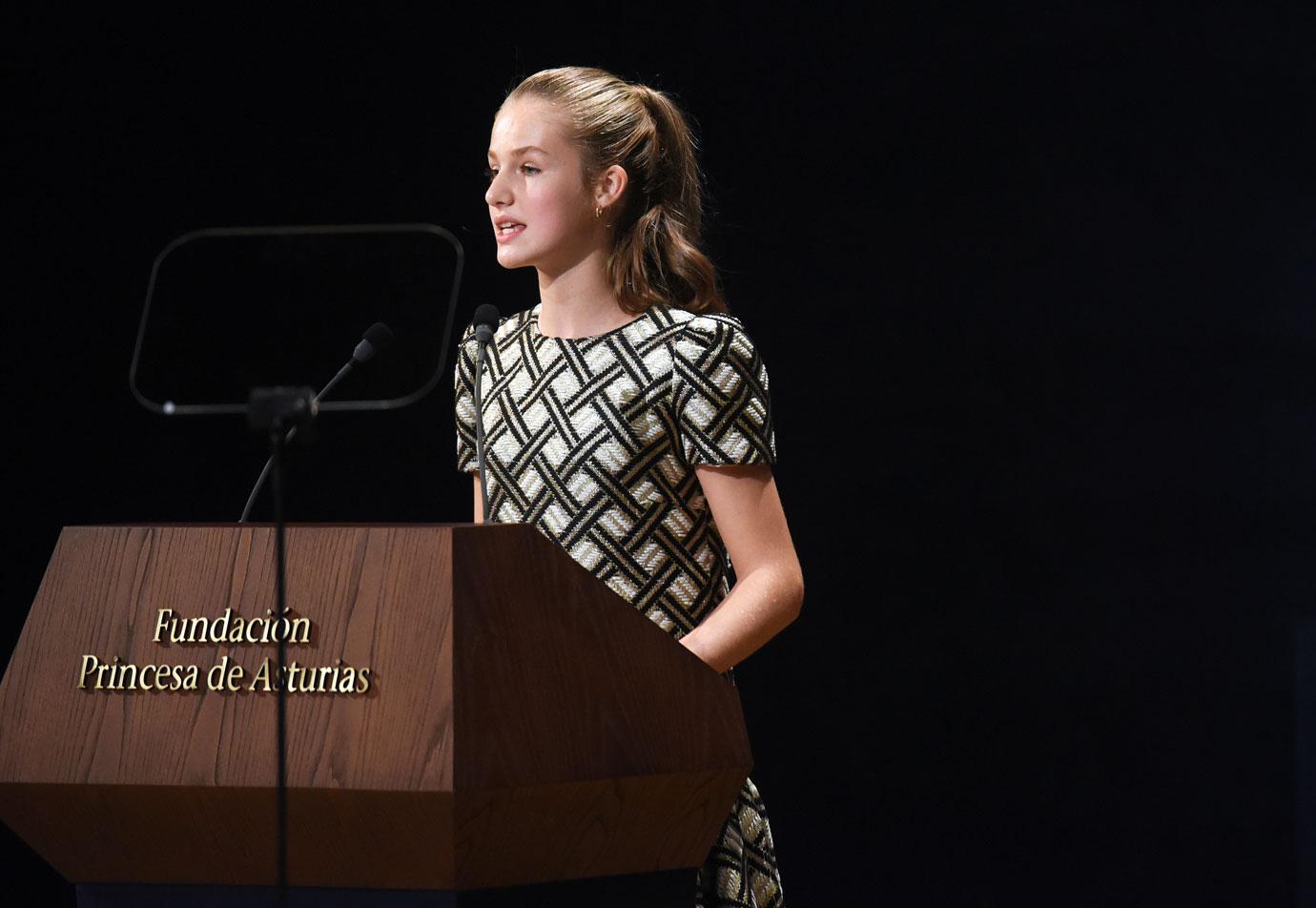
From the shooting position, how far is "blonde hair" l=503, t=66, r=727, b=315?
192 centimetres

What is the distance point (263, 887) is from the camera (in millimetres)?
1314

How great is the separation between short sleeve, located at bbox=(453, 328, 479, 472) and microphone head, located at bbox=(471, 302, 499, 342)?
0.07 metres

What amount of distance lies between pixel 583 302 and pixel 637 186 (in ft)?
0.48

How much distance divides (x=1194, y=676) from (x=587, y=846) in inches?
87.6

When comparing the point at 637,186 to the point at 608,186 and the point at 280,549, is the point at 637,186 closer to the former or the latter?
the point at 608,186

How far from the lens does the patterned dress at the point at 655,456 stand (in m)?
1.80

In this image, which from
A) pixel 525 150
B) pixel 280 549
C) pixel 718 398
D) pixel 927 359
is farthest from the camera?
pixel 927 359

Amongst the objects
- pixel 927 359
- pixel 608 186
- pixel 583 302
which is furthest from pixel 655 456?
pixel 927 359

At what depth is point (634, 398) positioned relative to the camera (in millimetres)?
1835

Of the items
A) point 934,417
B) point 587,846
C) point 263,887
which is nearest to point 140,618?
point 263,887

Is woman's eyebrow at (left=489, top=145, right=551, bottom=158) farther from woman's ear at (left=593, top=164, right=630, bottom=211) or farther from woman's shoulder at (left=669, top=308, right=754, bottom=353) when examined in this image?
woman's shoulder at (left=669, top=308, right=754, bottom=353)

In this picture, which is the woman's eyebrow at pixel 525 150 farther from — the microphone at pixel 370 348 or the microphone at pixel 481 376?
the microphone at pixel 370 348

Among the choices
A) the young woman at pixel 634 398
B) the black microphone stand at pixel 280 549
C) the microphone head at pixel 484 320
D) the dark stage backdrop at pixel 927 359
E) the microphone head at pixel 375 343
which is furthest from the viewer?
the dark stage backdrop at pixel 927 359

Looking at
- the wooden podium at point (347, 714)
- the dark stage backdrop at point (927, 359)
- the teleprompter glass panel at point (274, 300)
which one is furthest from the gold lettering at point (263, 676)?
the dark stage backdrop at point (927, 359)
